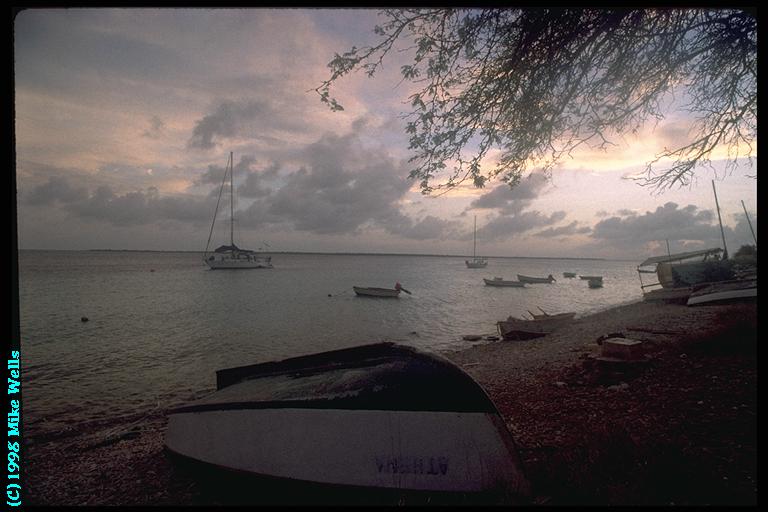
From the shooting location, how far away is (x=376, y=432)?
131 inches

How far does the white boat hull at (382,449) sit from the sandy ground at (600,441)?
1.58 feet

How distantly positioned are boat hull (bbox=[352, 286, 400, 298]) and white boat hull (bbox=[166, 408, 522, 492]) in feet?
110

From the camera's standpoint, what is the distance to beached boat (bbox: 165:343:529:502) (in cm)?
318

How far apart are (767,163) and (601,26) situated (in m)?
2.68

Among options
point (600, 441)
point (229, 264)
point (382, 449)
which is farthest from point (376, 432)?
point (229, 264)

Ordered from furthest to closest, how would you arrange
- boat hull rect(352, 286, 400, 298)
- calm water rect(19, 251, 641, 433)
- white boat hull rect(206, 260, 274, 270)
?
1. white boat hull rect(206, 260, 274, 270)
2. boat hull rect(352, 286, 400, 298)
3. calm water rect(19, 251, 641, 433)

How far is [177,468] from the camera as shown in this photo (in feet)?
14.8

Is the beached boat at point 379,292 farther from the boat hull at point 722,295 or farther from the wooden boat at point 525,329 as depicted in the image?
the boat hull at point 722,295

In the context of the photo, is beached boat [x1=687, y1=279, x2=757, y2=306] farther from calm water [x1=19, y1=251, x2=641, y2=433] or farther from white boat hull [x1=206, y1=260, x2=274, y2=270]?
white boat hull [x1=206, y1=260, x2=274, y2=270]

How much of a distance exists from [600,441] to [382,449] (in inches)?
97.2

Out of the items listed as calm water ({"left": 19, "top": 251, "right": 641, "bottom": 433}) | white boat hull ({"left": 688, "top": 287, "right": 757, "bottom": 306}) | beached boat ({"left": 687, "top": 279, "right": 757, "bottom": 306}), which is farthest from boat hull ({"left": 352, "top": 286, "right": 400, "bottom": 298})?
beached boat ({"left": 687, "top": 279, "right": 757, "bottom": 306})

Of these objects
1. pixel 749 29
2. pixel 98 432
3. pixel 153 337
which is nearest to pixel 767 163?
pixel 749 29

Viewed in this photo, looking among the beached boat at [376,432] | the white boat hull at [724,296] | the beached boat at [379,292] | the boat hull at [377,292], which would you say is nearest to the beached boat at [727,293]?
the white boat hull at [724,296]

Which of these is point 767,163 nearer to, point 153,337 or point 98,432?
point 98,432
